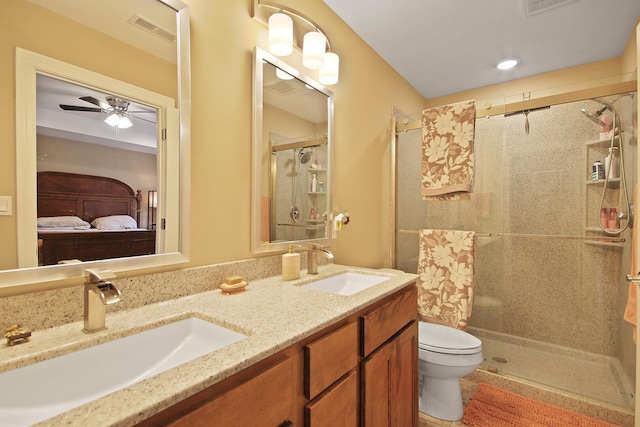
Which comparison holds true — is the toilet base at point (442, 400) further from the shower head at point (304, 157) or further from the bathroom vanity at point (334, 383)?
the shower head at point (304, 157)

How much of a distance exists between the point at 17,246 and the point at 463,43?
2.69 m

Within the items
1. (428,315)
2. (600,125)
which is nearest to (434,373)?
(428,315)

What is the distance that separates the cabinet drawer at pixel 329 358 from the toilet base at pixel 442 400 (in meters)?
1.11

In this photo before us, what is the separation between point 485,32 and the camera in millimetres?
2055

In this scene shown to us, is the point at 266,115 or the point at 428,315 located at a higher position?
the point at 266,115

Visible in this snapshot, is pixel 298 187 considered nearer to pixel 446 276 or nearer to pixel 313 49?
pixel 313 49

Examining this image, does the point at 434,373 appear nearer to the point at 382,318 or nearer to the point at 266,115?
the point at 382,318

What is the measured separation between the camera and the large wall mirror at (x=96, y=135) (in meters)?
0.76

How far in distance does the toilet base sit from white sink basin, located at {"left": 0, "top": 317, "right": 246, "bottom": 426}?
1.54 m

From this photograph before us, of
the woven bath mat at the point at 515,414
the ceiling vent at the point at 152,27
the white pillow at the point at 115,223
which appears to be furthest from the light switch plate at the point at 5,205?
the woven bath mat at the point at 515,414

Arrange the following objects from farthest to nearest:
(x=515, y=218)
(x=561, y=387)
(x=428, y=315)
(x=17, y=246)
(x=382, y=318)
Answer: (x=515, y=218), (x=428, y=315), (x=561, y=387), (x=382, y=318), (x=17, y=246)

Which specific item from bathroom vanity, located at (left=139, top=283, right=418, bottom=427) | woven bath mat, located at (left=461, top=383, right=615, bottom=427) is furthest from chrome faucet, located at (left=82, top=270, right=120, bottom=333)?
woven bath mat, located at (left=461, top=383, right=615, bottom=427)

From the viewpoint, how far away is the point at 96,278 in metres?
0.76

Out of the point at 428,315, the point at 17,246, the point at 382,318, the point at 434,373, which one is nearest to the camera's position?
the point at 17,246
